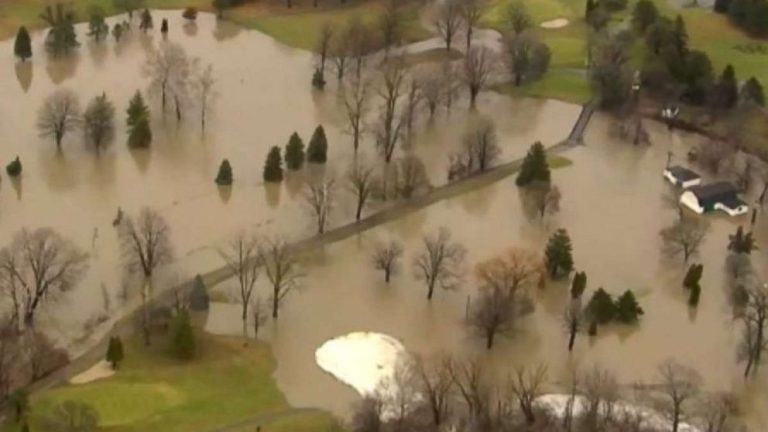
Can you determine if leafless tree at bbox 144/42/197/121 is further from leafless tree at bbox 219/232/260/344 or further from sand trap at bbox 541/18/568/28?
sand trap at bbox 541/18/568/28

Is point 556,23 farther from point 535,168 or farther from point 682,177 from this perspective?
point 535,168

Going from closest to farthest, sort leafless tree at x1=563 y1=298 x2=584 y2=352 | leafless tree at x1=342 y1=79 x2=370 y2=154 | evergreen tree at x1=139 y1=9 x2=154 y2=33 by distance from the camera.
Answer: leafless tree at x1=563 y1=298 x2=584 y2=352, leafless tree at x1=342 y1=79 x2=370 y2=154, evergreen tree at x1=139 y1=9 x2=154 y2=33

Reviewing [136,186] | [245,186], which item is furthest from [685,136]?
[136,186]

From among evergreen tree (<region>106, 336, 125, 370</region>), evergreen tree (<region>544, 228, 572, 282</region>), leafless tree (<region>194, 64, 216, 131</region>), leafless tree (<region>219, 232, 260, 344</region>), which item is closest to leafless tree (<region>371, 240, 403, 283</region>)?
leafless tree (<region>219, 232, 260, 344</region>)

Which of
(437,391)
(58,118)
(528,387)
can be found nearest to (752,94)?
(528,387)

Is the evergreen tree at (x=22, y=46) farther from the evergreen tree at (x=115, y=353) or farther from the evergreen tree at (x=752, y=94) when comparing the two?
the evergreen tree at (x=752, y=94)

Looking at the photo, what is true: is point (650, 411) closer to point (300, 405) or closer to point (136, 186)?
point (300, 405)
